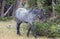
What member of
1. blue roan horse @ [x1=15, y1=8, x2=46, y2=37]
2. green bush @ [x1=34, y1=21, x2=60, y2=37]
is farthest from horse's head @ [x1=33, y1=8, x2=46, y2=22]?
green bush @ [x1=34, y1=21, x2=60, y2=37]

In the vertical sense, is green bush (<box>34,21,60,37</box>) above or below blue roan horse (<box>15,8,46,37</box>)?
below

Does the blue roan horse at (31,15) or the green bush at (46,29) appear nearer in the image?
the blue roan horse at (31,15)

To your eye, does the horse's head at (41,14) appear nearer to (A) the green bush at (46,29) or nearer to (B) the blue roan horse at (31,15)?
(B) the blue roan horse at (31,15)

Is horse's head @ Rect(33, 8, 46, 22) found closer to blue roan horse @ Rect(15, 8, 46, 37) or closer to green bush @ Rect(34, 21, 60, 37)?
blue roan horse @ Rect(15, 8, 46, 37)

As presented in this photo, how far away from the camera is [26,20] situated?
9.32m

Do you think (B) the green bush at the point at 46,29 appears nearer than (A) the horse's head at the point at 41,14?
No

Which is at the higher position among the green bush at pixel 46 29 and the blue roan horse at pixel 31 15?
the blue roan horse at pixel 31 15

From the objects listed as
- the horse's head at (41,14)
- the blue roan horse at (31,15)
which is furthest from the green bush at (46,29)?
the horse's head at (41,14)

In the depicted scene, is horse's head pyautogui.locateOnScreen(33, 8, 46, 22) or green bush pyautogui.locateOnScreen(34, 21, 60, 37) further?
green bush pyautogui.locateOnScreen(34, 21, 60, 37)

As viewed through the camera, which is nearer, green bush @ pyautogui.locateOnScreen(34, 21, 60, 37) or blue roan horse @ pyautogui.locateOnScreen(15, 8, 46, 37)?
blue roan horse @ pyautogui.locateOnScreen(15, 8, 46, 37)

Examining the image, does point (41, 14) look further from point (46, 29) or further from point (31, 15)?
point (46, 29)

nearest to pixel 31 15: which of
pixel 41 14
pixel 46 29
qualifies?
pixel 41 14

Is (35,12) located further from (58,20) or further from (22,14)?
(58,20)

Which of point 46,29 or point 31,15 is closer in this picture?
point 31,15
